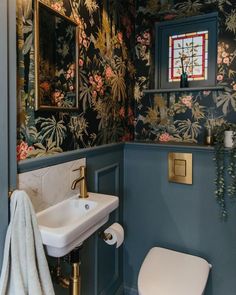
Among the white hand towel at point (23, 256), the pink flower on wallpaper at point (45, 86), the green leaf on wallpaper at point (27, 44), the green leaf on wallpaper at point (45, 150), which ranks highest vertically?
the green leaf on wallpaper at point (27, 44)

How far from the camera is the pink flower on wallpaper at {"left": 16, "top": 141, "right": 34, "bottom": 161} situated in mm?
1041

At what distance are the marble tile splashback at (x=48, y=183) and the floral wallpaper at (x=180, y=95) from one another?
887 mm

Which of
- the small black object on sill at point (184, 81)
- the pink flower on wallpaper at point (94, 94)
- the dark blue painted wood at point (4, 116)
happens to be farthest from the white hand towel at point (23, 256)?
the small black object on sill at point (184, 81)

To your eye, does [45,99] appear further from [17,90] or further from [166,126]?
[166,126]

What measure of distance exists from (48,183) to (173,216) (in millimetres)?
1034

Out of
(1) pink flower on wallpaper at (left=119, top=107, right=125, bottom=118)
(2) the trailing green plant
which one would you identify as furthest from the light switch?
(1) pink flower on wallpaper at (left=119, top=107, right=125, bottom=118)

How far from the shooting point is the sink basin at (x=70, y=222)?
952mm

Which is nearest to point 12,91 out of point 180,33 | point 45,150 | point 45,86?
point 45,86

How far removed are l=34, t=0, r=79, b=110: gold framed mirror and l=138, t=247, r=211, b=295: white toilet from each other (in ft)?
3.36

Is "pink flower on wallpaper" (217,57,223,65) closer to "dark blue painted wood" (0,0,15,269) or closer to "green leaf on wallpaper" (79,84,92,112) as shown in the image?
"green leaf on wallpaper" (79,84,92,112)

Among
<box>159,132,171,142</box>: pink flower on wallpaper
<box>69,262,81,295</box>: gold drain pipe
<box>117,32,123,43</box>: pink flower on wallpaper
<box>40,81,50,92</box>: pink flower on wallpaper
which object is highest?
<box>117,32,123,43</box>: pink flower on wallpaper

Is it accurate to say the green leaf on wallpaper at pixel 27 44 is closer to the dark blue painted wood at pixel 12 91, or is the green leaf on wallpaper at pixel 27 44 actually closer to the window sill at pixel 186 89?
the dark blue painted wood at pixel 12 91

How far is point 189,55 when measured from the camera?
1996mm

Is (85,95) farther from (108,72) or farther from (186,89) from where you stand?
(186,89)
